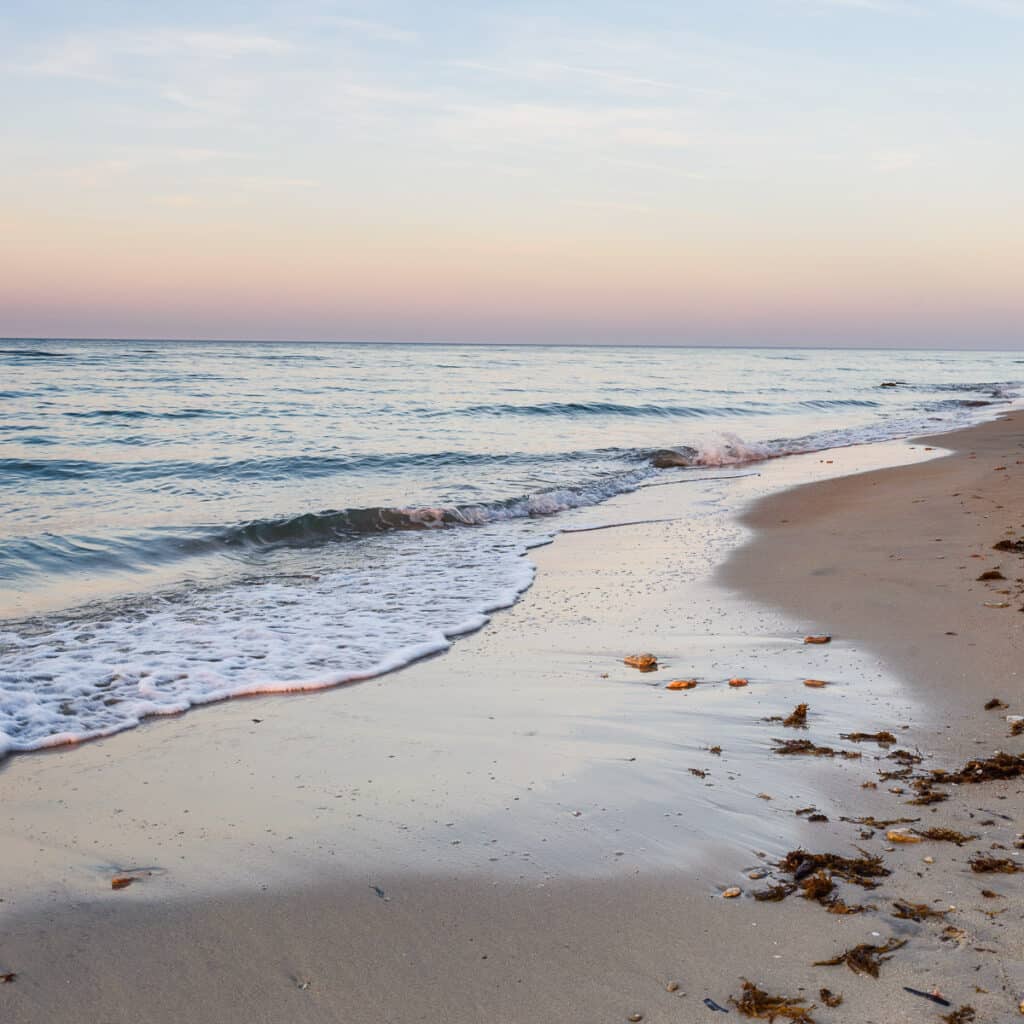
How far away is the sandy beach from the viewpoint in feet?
7.43

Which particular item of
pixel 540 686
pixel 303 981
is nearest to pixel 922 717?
pixel 540 686

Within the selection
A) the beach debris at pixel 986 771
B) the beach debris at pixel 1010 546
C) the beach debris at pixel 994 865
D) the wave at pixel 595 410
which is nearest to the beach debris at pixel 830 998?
the beach debris at pixel 994 865

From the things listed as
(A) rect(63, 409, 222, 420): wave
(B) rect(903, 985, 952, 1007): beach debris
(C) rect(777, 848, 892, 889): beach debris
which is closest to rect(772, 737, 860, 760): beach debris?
(C) rect(777, 848, 892, 889): beach debris

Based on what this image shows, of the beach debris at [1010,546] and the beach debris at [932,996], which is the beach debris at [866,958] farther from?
the beach debris at [1010,546]

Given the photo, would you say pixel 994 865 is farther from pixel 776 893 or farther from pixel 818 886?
pixel 776 893

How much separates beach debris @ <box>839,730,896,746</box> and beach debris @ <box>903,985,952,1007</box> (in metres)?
1.72

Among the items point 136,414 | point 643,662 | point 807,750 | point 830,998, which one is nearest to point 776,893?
point 830,998

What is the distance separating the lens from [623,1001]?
2184 millimetres

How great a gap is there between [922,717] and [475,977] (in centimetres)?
258

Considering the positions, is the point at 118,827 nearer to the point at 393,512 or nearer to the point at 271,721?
the point at 271,721

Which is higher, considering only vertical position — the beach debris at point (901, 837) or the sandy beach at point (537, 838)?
the beach debris at point (901, 837)

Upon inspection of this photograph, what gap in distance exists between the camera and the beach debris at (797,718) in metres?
4.00

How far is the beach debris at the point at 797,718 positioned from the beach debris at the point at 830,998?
73.9 inches

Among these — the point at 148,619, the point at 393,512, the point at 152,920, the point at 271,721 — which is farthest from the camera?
the point at 393,512
